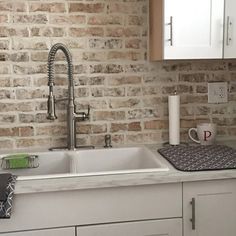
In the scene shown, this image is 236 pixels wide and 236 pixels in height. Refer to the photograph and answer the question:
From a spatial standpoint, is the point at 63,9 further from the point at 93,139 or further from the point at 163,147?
the point at 163,147

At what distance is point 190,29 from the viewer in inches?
69.2

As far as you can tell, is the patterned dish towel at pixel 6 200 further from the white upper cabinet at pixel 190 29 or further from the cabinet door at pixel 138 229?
the white upper cabinet at pixel 190 29

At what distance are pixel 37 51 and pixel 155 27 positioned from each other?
0.64m

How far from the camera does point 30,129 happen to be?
1957 millimetres

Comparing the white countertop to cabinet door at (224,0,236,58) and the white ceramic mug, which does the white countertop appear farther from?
cabinet door at (224,0,236,58)

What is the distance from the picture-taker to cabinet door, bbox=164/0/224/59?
1736 millimetres

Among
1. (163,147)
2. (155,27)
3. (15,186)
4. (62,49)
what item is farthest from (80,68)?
(15,186)

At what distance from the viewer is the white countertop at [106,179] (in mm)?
1385

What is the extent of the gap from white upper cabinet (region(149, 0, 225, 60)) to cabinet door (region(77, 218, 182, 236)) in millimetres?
787

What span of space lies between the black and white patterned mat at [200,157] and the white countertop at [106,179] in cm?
5

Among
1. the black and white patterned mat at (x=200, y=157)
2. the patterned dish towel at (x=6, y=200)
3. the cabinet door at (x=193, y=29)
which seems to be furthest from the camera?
the cabinet door at (x=193, y=29)

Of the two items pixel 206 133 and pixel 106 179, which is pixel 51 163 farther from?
pixel 206 133

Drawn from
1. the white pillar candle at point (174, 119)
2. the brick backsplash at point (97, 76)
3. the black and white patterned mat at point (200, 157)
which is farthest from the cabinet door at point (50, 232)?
the white pillar candle at point (174, 119)

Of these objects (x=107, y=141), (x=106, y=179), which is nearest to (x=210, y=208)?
(x=106, y=179)
